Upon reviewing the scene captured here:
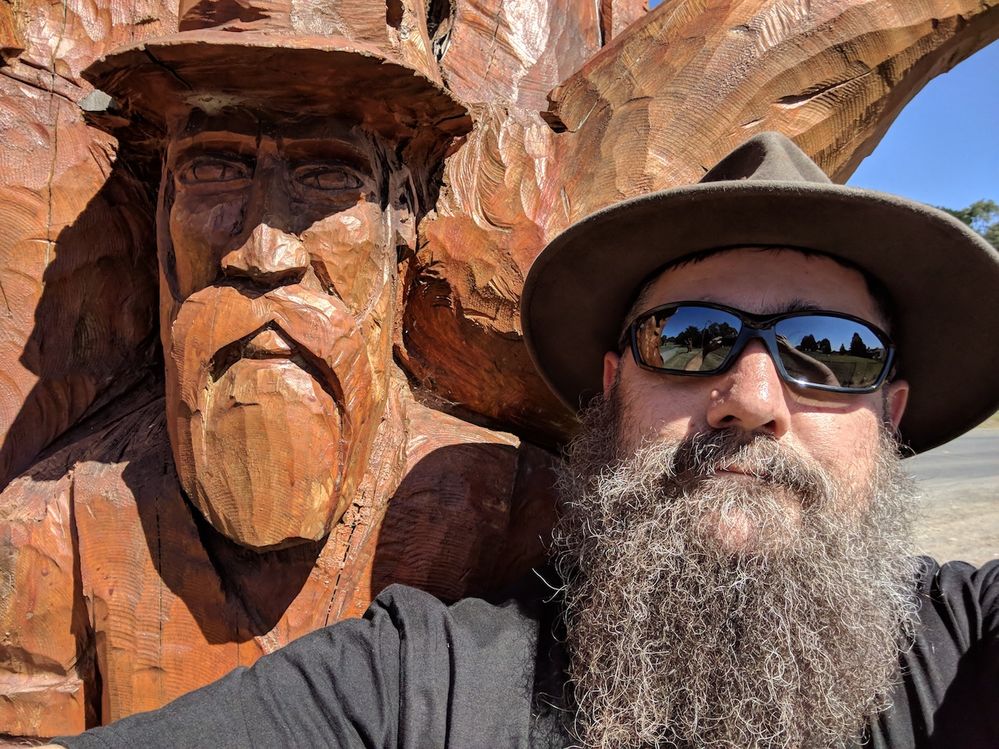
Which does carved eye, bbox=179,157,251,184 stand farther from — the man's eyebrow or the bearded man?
the man's eyebrow

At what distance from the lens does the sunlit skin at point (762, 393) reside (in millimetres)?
1231

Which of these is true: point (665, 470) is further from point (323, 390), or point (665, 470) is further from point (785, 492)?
point (323, 390)

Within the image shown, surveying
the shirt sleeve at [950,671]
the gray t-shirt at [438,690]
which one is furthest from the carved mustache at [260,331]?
the shirt sleeve at [950,671]

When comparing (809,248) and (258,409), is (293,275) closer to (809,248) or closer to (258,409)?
(258,409)

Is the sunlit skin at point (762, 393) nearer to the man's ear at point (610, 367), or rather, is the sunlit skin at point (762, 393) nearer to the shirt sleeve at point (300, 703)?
the man's ear at point (610, 367)

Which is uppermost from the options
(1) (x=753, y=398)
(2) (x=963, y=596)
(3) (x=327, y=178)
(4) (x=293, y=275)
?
(3) (x=327, y=178)

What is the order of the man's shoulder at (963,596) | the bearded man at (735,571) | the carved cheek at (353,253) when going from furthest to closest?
the carved cheek at (353,253) < the man's shoulder at (963,596) < the bearded man at (735,571)

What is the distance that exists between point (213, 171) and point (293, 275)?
0.28 metres

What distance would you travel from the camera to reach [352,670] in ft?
4.06

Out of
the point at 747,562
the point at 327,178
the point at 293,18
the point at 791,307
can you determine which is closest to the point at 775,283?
the point at 791,307

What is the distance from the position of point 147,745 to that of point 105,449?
2.74 feet

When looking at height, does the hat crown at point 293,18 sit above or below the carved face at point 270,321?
above

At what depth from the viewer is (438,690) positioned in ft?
4.00

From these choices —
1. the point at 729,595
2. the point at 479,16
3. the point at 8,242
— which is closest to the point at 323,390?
the point at 729,595
